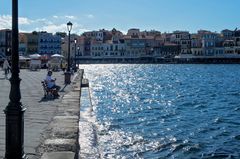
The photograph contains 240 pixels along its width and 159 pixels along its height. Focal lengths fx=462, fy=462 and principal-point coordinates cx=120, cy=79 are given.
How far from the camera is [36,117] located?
1204 cm

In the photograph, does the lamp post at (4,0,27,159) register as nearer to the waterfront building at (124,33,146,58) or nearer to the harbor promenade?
the harbor promenade

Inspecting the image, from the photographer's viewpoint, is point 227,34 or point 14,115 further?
point 227,34

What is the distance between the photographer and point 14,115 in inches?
251

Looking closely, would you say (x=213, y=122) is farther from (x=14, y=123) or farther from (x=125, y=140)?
(x=14, y=123)

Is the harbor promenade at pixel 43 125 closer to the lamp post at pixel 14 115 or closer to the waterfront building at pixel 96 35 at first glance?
the lamp post at pixel 14 115

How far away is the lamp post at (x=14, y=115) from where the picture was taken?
21.0 ft

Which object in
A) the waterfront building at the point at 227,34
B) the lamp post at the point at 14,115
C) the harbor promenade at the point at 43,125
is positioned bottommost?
the harbor promenade at the point at 43,125

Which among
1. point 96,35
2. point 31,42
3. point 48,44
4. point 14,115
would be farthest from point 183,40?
point 14,115

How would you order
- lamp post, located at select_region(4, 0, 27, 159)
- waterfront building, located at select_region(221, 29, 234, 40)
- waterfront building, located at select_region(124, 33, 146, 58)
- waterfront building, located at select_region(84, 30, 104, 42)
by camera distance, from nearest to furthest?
lamp post, located at select_region(4, 0, 27, 159)
waterfront building, located at select_region(124, 33, 146, 58)
waterfront building, located at select_region(221, 29, 234, 40)
waterfront building, located at select_region(84, 30, 104, 42)

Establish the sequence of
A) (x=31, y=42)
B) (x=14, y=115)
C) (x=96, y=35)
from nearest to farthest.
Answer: (x=14, y=115)
(x=31, y=42)
(x=96, y=35)

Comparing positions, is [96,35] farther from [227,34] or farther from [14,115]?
[14,115]

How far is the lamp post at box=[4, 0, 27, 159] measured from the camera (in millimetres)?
6398

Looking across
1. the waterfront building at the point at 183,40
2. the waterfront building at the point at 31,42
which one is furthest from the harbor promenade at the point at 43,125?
the waterfront building at the point at 183,40

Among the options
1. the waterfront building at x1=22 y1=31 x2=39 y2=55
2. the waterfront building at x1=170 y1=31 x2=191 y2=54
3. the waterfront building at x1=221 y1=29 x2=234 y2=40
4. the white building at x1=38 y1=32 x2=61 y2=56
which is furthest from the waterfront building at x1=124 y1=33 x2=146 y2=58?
the waterfront building at x1=22 y1=31 x2=39 y2=55
